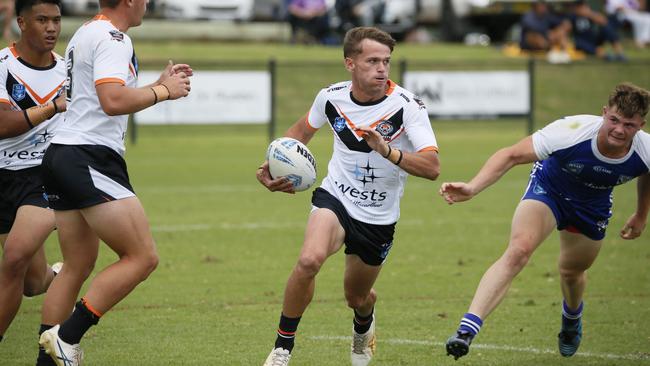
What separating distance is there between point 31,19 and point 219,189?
33.5 ft

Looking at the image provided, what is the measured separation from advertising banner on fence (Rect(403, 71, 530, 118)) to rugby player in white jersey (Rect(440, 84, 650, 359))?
16.9 metres

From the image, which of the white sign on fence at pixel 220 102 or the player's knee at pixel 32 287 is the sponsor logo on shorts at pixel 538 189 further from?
the white sign on fence at pixel 220 102

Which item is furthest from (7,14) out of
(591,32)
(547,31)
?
(591,32)

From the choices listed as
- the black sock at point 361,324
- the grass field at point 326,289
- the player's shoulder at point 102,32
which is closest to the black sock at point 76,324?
the grass field at point 326,289

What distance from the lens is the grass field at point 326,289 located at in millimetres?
7805

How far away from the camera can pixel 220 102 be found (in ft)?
76.3

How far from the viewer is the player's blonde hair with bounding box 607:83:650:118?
698 cm

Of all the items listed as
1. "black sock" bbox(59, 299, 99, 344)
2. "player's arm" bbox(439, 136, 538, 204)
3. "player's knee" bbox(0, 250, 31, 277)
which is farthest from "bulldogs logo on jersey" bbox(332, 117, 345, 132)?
"player's knee" bbox(0, 250, 31, 277)

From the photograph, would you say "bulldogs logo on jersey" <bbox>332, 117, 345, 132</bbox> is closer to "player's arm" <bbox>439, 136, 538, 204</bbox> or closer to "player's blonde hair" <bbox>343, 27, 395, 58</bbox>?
"player's blonde hair" <bbox>343, 27, 395, 58</bbox>

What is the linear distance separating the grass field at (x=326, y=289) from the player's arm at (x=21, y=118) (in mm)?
1538

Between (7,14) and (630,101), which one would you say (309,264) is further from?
(7,14)

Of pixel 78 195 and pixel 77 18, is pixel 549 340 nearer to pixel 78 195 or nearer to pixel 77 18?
pixel 78 195

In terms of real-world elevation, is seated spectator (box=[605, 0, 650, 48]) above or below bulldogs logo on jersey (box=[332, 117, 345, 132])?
below

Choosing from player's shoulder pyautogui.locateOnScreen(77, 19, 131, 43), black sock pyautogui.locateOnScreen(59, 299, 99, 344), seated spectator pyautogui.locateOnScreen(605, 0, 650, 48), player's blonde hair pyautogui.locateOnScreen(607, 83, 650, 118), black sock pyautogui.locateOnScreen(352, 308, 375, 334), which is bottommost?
seated spectator pyautogui.locateOnScreen(605, 0, 650, 48)
